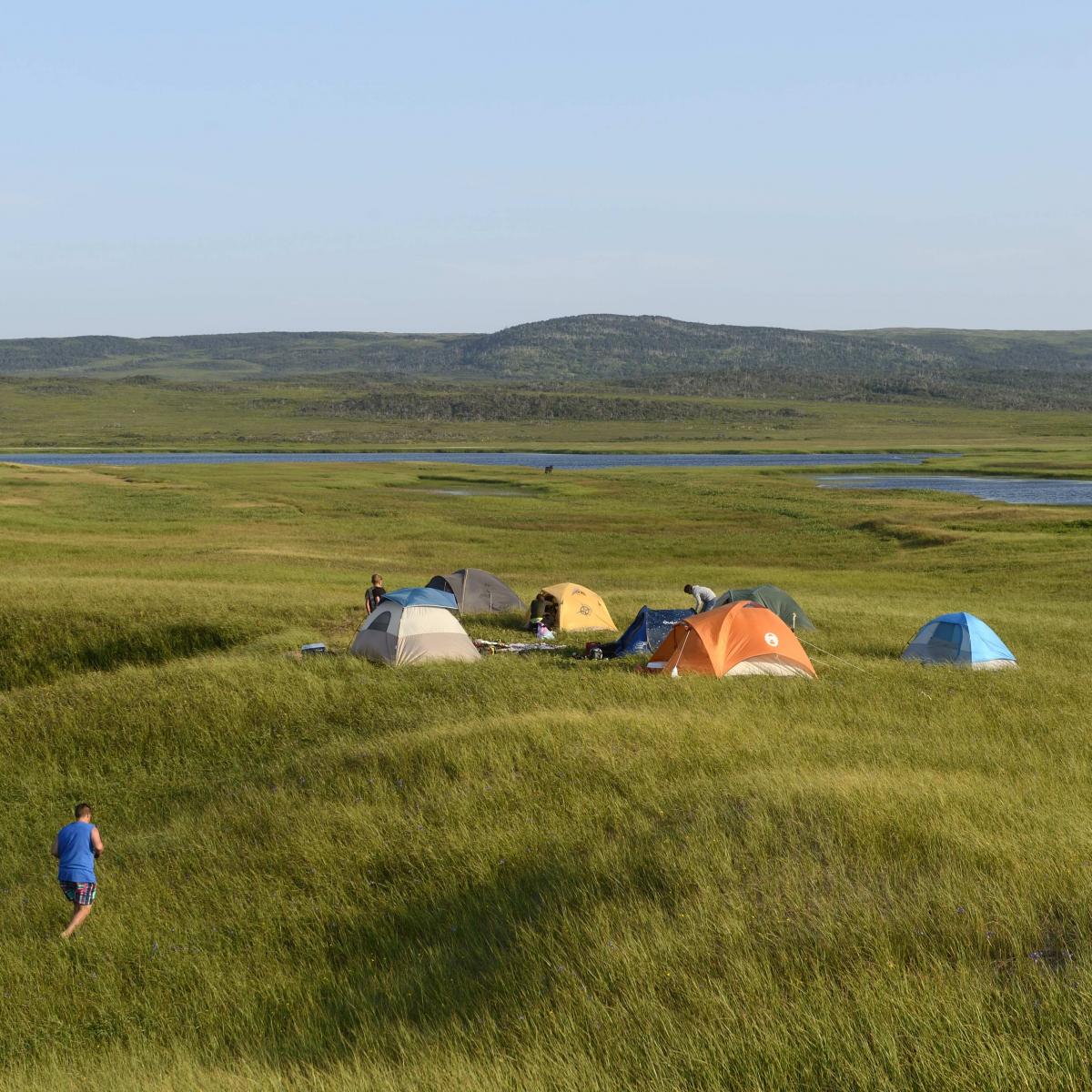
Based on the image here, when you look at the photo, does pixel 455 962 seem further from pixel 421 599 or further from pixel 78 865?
pixel 421 599

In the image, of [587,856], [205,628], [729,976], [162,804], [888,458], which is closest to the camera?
[729,976]

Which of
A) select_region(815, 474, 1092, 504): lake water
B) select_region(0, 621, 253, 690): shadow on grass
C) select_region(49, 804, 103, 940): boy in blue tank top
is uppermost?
select_region(815, 474, 1092, 504): lake water

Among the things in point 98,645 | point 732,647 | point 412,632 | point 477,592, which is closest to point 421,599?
point 412,632

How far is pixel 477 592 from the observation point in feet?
106

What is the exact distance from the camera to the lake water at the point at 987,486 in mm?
80500

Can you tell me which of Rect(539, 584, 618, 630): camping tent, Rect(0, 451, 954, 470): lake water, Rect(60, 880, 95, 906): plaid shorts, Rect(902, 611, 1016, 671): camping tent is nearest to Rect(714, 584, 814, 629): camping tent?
Rect(902, 611, 1016, 671): camping tent

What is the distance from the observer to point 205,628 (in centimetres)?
2791

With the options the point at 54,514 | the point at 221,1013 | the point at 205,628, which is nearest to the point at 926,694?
the point at 221,1013

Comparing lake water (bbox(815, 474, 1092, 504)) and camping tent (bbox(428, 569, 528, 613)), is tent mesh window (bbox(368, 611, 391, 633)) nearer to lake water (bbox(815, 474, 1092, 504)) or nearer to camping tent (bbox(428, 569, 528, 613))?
A: camping tent (bbox(428, 569, 528, 613))

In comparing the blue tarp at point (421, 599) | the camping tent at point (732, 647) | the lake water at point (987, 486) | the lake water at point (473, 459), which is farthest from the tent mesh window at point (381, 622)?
the lake water at point (473, 459)

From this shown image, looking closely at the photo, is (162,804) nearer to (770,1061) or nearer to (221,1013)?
(221,1013)

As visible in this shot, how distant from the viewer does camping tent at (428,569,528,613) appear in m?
32.0

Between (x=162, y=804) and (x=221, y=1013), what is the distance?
8786mm

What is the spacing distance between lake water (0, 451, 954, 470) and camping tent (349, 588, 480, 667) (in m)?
97.0
